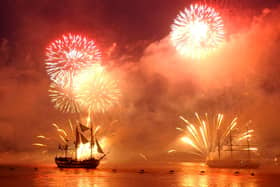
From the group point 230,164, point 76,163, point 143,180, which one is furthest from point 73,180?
point 230,164

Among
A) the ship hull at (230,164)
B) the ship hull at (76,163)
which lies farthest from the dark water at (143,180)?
the ship hull at (230,164)

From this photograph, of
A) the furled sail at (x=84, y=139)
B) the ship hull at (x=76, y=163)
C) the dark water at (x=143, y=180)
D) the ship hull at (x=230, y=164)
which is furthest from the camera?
the ship hull at (x=230, y=164)

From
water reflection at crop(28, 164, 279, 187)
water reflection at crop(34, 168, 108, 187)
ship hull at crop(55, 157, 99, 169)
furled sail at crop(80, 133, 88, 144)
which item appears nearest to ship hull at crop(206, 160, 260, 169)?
ship hull at crop(55, 157, 99, 169)

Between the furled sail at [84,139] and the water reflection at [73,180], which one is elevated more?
the furled sail at [84,139]

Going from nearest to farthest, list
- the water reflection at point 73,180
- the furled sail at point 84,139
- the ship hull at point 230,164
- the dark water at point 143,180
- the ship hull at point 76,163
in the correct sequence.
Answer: the water reflection at point 73,180
the dark water at point 143,180
the furled sail at point 84,139
the ship hull at point 76,163
the ship hull at point 230,164

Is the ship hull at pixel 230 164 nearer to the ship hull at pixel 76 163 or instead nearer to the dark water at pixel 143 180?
the dark water at pixel 143 180

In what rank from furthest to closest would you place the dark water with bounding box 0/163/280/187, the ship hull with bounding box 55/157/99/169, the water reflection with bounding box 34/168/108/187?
the ship hull with bounding box 55/157/99/169, the dark water with bounding box 0/163/280/187, the water reflection with bounding box 34/168/108/187

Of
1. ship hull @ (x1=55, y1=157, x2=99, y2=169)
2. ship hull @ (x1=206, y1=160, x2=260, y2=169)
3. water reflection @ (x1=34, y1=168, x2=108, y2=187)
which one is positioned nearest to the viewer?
water reflection @ (x1=34, y1=168, x2=108, y2=187)

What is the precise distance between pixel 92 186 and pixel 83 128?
69.5 m

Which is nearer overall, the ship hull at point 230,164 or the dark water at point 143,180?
the dark water at point 143,180

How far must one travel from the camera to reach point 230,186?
6334cm

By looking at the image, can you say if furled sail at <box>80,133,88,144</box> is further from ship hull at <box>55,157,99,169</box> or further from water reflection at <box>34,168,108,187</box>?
water reflection at <box>34,168,108,187</box>

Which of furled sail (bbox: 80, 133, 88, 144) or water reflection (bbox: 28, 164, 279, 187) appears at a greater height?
furled sail (bbox: 80, 133, 88, 144)

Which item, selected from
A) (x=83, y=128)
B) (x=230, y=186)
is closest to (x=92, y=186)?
(x=230, y=186)
